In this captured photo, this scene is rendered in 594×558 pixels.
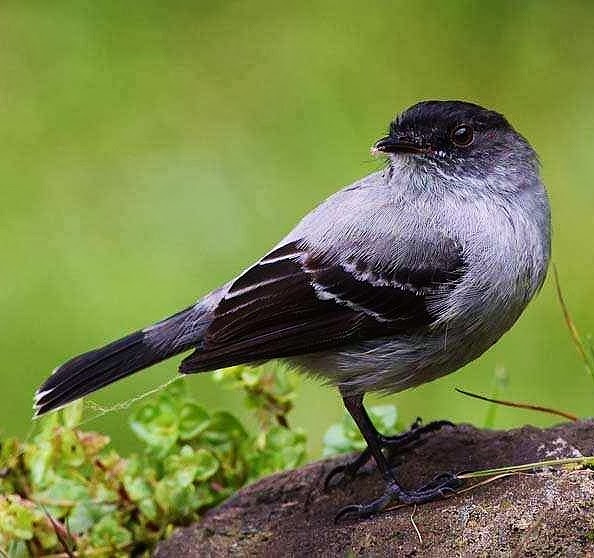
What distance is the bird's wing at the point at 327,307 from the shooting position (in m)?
4.64

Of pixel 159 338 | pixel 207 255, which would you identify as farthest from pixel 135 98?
pixel 159 338

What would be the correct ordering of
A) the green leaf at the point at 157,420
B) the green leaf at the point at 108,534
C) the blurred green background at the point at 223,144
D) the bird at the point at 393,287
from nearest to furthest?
the bird at the point at 393,287
the green leaf at the point at 108,534
the green leaf at the point at 157,420
the blurred green background at the point at 223,144

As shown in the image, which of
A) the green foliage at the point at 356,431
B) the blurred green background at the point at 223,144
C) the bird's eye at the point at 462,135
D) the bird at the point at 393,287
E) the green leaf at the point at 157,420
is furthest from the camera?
the blurred green background at the point at 223,144

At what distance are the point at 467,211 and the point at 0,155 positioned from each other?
507 cm

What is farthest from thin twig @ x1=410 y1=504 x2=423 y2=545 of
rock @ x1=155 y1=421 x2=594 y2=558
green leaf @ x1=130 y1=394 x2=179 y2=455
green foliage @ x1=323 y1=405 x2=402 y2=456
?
green leaf @ x1=130 y1=394 x2=179 y2=455

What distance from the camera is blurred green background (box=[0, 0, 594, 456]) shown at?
7.30 metres

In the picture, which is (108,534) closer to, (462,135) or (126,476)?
(126,476)

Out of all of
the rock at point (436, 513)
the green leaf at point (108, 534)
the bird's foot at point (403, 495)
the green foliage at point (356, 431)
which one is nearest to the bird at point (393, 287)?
the bird's foot at point (403, 495)

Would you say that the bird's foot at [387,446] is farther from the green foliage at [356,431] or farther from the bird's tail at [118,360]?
the bird's tail at [118,360]

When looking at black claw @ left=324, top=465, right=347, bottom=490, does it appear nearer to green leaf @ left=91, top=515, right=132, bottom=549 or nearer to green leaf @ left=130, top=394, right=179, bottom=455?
green leaf @ left=130, top=394, right=179, bottom=455

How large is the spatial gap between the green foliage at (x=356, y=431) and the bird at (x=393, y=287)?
9.3 inches

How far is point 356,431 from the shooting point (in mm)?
5492

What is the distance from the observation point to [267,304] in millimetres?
4781

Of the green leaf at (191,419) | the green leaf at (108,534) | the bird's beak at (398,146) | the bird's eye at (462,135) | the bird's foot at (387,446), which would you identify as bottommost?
the bird's foot at (387,446)
